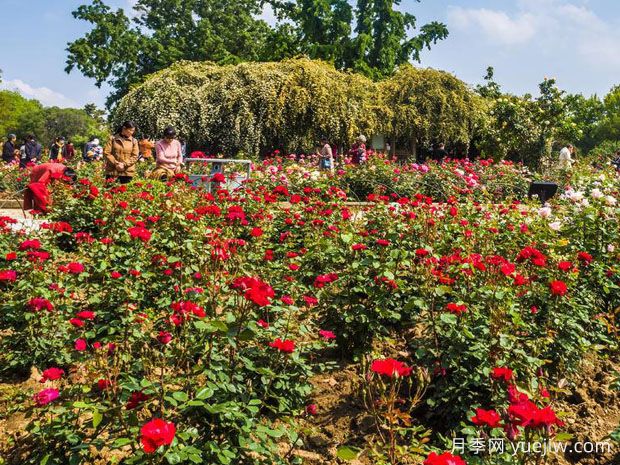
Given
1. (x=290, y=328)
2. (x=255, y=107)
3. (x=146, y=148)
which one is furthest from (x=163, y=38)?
(x=290, y=328)

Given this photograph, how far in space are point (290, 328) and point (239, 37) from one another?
34.3 meters

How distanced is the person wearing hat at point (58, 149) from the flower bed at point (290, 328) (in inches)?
401

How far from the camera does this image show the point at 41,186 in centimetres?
543

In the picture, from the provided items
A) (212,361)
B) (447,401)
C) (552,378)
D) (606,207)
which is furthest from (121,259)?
(606,207)

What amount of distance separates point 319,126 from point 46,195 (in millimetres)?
14740

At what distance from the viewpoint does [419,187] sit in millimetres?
10094

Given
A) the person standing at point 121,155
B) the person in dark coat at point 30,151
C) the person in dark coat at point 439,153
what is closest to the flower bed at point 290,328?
the person standing at point 121,155

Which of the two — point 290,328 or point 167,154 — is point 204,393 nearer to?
point 290,328

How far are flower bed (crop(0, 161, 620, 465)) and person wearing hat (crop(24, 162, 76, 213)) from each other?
1183mm

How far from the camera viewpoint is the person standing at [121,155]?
6.62m

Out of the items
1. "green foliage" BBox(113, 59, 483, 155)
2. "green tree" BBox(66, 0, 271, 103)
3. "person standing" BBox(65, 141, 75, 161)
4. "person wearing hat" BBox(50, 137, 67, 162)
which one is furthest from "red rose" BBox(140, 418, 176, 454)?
"green tree" BBox(66, 0, 271, 103)

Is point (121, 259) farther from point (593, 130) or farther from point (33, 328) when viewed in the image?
point (593, 130)

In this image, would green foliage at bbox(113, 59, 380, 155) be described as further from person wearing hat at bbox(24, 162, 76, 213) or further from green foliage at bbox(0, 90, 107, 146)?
green foliage at bbox(0, 90, 107, 146)

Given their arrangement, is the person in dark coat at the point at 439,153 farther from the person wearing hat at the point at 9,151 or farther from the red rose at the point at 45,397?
the red rose at the point at 45,397
